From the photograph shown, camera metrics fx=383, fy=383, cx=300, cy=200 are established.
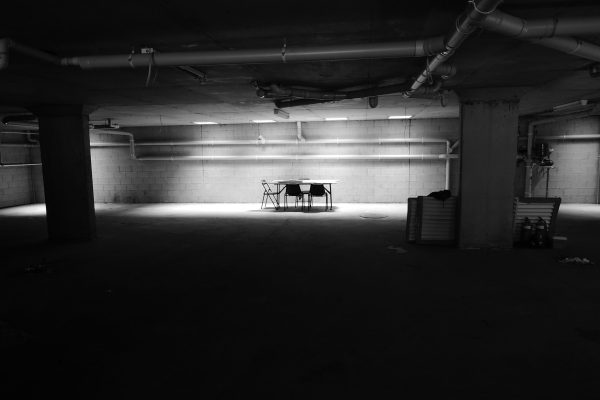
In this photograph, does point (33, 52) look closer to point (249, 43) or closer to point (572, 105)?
point (249, 43)

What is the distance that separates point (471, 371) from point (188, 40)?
3453 millimetres

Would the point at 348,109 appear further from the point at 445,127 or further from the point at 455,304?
the point at 455,304

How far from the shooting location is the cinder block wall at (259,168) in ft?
36.2

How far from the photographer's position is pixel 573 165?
1058cm

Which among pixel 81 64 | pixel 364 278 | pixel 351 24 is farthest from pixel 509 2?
pixel 81 64

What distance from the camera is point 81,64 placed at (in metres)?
3.51

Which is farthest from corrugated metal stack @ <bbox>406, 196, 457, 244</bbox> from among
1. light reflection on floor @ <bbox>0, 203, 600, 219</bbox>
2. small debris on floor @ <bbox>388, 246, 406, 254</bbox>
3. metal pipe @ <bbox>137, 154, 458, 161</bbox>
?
metal pipe @ <bbox>137, 154, 458, 161</bbox>

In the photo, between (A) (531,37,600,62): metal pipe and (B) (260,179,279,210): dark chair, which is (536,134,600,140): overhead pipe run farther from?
(A) (531,37,600,62): metal pipe

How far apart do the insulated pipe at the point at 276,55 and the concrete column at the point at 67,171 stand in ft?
11.7

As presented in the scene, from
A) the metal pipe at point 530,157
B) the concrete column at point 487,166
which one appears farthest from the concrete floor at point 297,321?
the metal pipe at point 530,157

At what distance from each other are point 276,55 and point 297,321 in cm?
228

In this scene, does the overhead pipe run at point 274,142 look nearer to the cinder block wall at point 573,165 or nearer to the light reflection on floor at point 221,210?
the light reflection on floor at point 221,210

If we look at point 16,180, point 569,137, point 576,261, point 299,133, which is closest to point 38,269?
point 576,261

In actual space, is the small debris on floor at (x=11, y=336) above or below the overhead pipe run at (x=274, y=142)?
below
